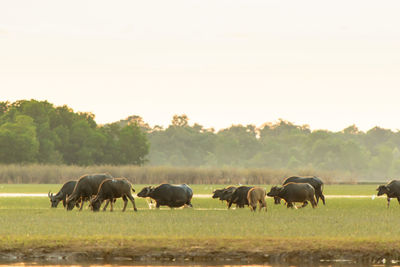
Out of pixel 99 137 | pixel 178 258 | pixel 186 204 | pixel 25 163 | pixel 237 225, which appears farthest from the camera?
pixel 99 137

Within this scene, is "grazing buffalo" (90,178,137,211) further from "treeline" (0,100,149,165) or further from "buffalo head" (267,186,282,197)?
"treeline" (0,100,149,165)

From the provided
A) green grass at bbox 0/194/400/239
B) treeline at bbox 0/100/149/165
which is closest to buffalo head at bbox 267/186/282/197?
green grass at bbox 0/194/400/239

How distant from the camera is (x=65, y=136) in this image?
427 feet

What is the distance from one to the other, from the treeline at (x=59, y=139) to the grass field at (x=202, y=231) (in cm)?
8586

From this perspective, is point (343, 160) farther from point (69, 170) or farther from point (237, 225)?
point (237, 225)

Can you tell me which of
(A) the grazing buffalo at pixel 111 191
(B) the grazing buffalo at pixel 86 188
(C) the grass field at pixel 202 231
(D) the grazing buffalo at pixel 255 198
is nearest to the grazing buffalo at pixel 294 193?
(D) the grazing buffalo at pixel 255 198

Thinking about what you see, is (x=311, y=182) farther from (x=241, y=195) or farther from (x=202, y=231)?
(x=202, y=231)

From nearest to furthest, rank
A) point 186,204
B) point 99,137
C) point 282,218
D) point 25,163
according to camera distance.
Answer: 1. point 282,218
2. point 186,204
3. point 25,163
4. point 99,137

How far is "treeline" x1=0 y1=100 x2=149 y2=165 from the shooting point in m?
118

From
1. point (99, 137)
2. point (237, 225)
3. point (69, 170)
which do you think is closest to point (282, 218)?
point (237, 225)

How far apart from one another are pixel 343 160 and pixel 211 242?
587 feet

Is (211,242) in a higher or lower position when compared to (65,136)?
lower

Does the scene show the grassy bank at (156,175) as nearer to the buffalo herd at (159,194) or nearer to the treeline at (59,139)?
the treeline at (59,139)

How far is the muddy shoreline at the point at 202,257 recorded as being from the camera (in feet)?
73.8
